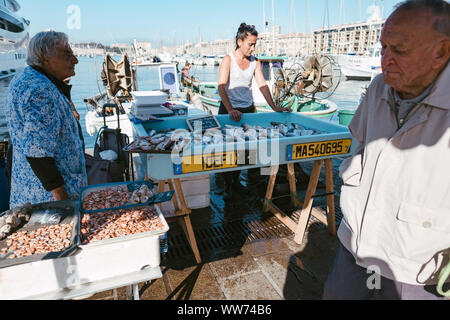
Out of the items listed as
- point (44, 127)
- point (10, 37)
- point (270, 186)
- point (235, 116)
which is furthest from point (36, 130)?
point (10, 37)

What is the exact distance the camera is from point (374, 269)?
1510 mm

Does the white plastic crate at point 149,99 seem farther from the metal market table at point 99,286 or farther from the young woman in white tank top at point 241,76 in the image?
the metal market table at point 99,286

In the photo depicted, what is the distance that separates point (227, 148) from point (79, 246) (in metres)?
1.34

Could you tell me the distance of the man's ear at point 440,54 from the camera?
1217 millimetres

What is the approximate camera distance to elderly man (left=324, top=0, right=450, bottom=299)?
1.24 meters

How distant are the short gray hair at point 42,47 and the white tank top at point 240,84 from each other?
2.38 metres

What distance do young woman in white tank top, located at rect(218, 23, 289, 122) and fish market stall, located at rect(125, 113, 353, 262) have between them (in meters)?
0.66

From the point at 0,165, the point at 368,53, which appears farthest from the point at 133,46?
the point at 368,53

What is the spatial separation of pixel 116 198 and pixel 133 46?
14.8 metres

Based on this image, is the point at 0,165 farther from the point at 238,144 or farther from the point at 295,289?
the point at 295,289

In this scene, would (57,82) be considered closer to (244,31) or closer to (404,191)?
(404,191)

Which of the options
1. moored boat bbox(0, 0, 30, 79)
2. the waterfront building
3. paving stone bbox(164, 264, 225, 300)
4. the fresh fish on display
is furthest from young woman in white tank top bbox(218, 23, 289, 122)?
the waterfront building

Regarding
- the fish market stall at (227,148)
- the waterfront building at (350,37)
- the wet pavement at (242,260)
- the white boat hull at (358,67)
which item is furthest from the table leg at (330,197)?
the white boat hull at (358,67)

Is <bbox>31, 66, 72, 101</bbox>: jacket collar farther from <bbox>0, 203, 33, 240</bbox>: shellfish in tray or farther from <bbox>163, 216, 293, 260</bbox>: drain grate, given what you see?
<bbox>163, 216, 293, 260</bbox>: drain grate
